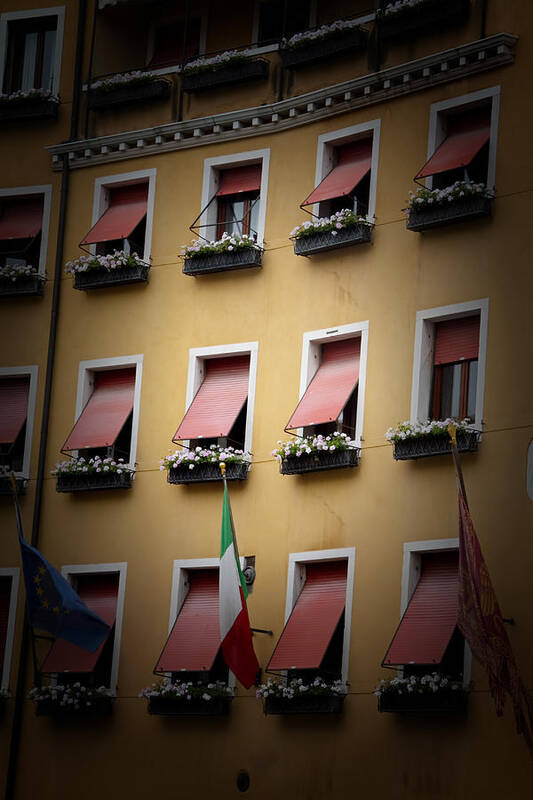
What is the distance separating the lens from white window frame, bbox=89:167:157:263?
102ft

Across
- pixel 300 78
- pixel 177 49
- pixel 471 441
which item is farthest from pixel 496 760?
pixel 177 49

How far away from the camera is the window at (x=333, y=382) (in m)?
27.9

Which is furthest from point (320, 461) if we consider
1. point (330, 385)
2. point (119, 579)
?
point (119, 579)

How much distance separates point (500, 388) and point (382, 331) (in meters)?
2.52

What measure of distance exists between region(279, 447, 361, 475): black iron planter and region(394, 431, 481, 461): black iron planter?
845 millimetres

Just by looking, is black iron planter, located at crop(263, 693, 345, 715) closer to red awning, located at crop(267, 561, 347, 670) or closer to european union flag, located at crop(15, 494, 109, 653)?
red awning, located at crop(267, 561, 347, 670)

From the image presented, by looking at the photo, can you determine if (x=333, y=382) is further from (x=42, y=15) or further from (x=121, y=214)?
(x=42, y=15)

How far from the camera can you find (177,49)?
32.5m

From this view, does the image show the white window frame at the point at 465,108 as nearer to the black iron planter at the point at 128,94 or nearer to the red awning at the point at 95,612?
the black iron planter at the point at 128,94

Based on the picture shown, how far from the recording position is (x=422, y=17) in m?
28.5

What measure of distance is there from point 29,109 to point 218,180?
4.12 metres

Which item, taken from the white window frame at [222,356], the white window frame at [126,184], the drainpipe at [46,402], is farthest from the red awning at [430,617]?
the white window frame at [126,184]

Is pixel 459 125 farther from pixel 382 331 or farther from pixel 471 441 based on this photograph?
pixel 471 441

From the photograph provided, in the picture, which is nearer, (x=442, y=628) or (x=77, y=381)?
(x=442, y=628)
